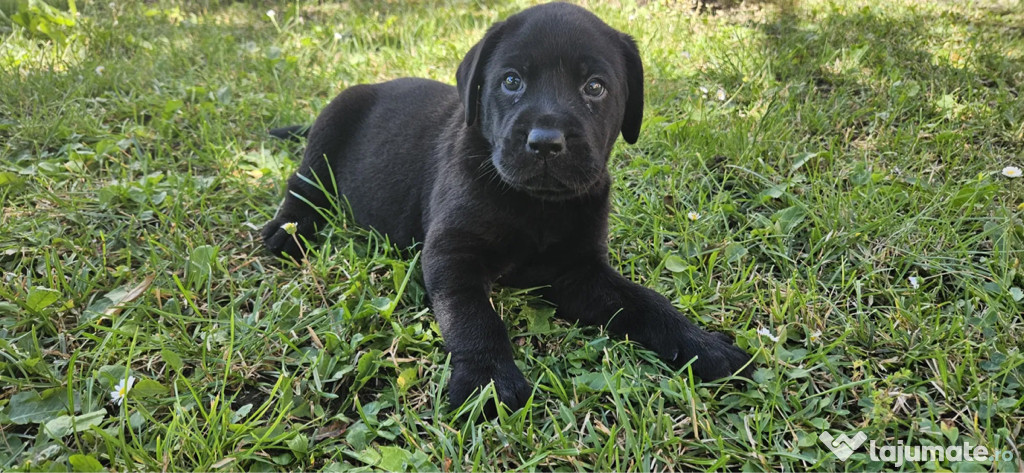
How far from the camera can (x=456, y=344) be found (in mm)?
2289

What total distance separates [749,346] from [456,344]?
1030 mm

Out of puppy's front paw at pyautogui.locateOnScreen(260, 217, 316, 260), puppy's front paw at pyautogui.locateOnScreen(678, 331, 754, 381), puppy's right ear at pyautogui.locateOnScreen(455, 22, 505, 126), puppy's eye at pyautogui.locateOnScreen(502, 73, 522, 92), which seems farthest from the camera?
puppy's front paw at pyautogui.locateOnScreen(260, 217, 316, 260)

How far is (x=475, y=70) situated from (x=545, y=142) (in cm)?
58

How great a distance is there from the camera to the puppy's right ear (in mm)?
2615

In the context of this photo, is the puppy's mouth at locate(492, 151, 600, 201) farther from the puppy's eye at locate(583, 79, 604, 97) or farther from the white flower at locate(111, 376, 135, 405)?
the white flower at locate(111, 376, 135, 405)

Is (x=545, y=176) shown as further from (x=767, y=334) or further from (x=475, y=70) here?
(x=767, y=334)

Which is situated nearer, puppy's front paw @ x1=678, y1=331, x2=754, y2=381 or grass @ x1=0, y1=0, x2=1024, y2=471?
grass @ x1=0, y1=0, x2=1024, y2=471

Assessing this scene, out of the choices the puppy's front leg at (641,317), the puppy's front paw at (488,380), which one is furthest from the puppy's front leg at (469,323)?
the puppy's front leg at (641,317)

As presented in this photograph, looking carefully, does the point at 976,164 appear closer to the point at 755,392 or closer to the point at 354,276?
the point at 755,392

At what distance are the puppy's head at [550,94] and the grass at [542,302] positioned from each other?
1.98ft

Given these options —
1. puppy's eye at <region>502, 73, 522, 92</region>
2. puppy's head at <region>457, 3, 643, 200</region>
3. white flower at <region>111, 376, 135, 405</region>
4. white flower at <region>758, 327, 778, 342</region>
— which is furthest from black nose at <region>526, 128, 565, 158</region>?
white flower at <region>111, 376, 135, 405</region>

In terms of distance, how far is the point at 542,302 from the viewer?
2.75 metres

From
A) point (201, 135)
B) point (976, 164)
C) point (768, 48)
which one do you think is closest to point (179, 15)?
point (201, 135)

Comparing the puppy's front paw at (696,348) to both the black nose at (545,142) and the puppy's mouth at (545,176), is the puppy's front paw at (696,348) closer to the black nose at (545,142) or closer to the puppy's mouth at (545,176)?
the puppy's mouth at (545,176)
